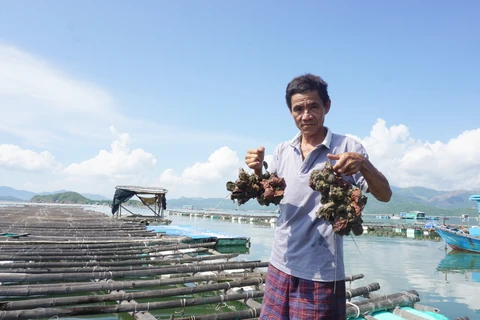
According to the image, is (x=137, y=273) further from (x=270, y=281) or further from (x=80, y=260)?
(x=270, y=281)

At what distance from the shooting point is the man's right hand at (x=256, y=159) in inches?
116

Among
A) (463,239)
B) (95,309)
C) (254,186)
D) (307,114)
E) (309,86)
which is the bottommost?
(463,239)

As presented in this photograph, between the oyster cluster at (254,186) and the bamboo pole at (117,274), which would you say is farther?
the bamboo pole at (117,274)

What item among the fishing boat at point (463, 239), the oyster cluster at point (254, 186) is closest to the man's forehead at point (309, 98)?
the oyster cluster at point (254, 186)

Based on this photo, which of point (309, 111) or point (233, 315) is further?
point (233, 315)

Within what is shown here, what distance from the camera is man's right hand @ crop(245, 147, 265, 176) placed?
2.95 meters

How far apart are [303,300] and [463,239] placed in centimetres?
3228

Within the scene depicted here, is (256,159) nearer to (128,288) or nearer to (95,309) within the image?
(95,309)

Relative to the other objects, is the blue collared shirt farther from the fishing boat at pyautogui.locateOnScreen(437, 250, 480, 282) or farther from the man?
the fishing boat at pyautogui.locateOnScreen(437, 250, 480, 282)

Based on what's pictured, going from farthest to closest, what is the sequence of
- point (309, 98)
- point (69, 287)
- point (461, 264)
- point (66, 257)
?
point (461, 264), point (66, 257), point (69, 287), point (309, 98)

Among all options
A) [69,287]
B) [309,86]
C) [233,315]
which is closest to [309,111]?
[309,86]

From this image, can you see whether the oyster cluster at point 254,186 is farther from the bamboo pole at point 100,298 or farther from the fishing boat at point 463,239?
the fishing boat at point 463,239

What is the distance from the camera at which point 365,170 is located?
2.26 metres

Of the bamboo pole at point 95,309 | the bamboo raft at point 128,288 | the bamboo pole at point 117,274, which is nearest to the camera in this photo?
the bamboo pole at point 95,309
